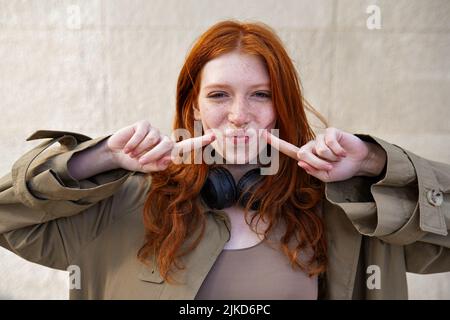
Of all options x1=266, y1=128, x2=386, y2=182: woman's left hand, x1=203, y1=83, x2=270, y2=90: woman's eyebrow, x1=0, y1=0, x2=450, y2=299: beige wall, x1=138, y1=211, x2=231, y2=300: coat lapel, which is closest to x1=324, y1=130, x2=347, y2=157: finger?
x1=266, y1=128, x2=386, y2=182: woman's left hand

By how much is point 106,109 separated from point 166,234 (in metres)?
0.92

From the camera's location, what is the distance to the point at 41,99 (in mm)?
1960

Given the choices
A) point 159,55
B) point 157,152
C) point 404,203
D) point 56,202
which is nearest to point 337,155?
point 404,203

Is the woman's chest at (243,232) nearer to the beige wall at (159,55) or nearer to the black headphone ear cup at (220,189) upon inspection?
the black headphone ear cup at (220,189)

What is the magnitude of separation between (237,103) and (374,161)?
348mm

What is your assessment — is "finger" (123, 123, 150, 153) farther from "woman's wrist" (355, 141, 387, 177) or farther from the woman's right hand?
"woman's wrist" (355, 141, 387, 177)

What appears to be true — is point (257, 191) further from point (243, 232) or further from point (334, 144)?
point (334, 144)

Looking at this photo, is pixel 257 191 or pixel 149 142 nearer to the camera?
pixel 149 142

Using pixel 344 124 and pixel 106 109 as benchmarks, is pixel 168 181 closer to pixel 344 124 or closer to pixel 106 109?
pixel 106 109

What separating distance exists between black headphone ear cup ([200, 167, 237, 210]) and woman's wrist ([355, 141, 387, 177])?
0.31 metres

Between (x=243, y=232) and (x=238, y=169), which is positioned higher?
(x=238, y=169)

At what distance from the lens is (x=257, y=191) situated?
1208 millimetres

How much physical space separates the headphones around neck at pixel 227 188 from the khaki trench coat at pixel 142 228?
0.06 metres

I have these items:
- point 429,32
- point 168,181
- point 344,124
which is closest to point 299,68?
point 344,124
